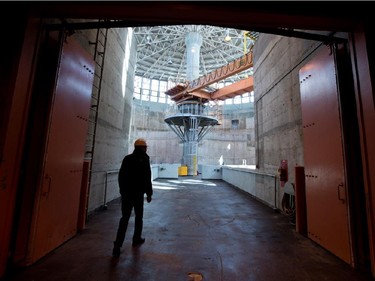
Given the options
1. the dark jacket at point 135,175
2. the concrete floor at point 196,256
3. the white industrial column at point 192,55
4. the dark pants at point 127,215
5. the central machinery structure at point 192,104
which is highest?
the white industrial column at point 192,55

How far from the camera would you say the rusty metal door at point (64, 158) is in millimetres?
3240

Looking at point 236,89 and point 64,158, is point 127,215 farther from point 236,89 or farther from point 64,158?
point 236,89

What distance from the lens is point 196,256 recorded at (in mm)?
3404

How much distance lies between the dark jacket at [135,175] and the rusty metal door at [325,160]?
321cm

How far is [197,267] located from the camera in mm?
3033

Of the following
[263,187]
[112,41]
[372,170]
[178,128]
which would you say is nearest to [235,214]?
[263,187]

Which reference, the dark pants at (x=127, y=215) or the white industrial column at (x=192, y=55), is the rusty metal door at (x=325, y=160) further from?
the white industrial column at (x=192, y=55)

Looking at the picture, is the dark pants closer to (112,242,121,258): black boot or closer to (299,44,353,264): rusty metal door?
(112,242,121,258): black boot

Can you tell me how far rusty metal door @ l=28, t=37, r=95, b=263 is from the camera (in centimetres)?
324

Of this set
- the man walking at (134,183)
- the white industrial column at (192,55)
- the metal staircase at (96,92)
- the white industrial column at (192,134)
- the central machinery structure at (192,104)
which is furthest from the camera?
the white industrial column at (192,55)

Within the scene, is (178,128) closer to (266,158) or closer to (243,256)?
(266,158)

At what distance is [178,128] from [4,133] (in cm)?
2090

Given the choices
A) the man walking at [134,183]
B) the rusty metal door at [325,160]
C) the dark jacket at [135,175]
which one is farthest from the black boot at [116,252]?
the rusty metal door at [325,160]

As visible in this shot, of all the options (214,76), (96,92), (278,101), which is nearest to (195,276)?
(96,92)
